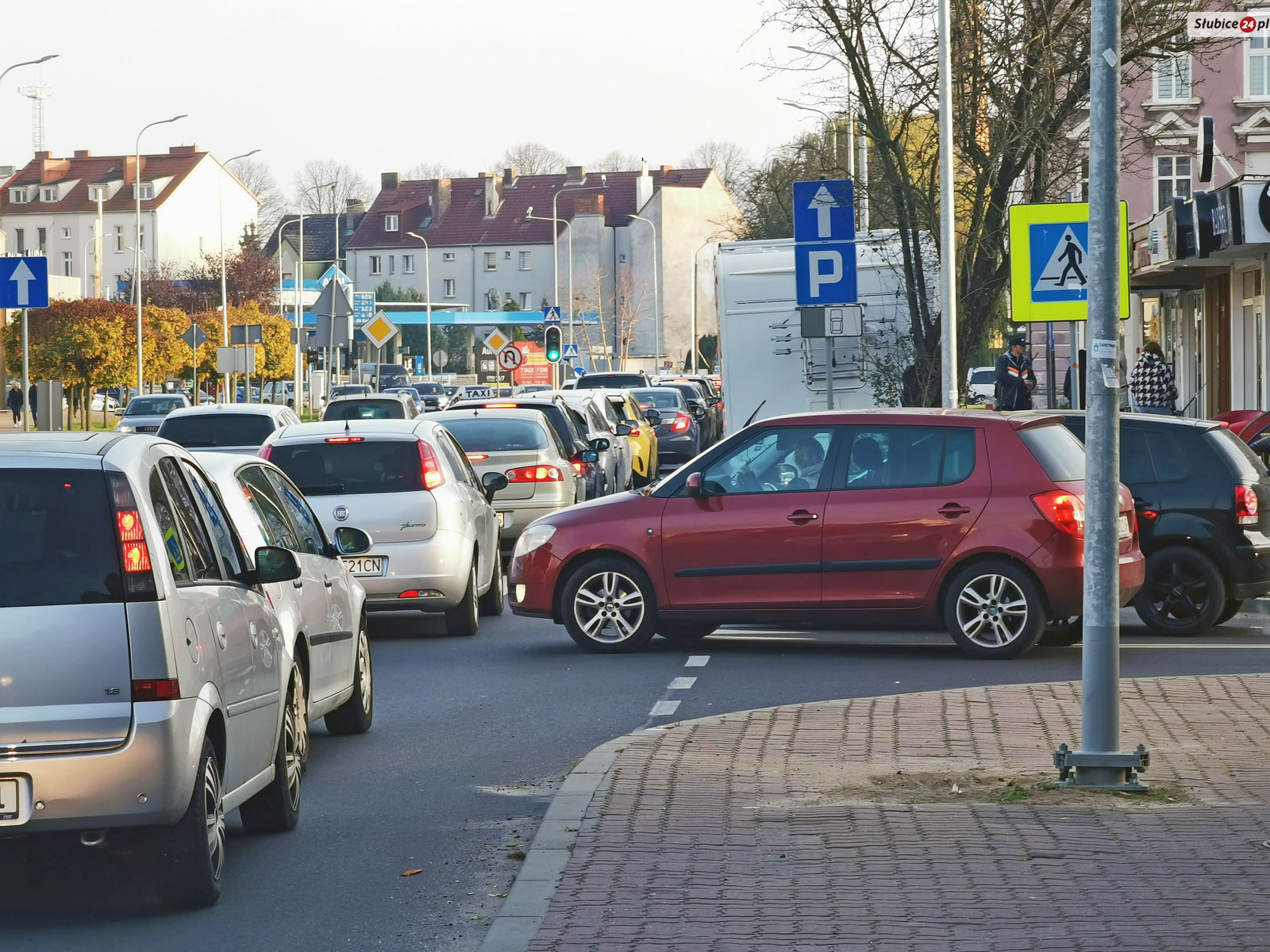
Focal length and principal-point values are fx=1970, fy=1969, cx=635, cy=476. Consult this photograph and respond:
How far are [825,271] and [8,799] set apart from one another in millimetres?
14687

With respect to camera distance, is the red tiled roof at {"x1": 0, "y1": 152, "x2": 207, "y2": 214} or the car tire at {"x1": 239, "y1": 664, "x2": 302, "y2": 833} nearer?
the car tire at {"x1": 239, "y1": 664, "x2": 302, "y2": 833}

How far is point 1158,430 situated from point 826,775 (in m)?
6.64

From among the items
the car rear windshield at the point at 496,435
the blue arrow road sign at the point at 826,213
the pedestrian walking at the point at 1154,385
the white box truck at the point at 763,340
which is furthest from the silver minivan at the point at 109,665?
the pedestrian walking at the point at 1154,385

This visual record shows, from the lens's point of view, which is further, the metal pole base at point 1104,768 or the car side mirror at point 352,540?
the car side mirror at point 352,540

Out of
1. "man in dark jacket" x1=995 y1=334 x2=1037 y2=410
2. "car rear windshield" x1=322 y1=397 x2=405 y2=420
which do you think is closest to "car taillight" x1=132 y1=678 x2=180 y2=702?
"man in dark jacket" x1=995 y1=334 x2=1037 y2=410

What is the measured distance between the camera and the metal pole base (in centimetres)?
783

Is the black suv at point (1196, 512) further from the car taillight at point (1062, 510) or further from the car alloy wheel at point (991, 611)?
the car alloy wheel at point (991, 611)

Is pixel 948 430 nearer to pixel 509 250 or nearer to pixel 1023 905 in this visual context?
pixel 1023 905

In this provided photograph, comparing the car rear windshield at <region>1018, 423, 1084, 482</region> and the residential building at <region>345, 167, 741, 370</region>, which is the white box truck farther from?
the residential building at <region>345, 167, 741, 370</region>

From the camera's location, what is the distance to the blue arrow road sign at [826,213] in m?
19.6

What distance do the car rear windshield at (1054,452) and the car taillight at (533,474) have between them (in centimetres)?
781

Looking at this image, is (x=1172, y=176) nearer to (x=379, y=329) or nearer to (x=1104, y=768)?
(x=379, y=329)

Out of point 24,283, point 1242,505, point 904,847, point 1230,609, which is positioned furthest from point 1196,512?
point 24,283

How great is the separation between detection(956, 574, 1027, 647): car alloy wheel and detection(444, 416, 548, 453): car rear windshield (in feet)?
27.0
